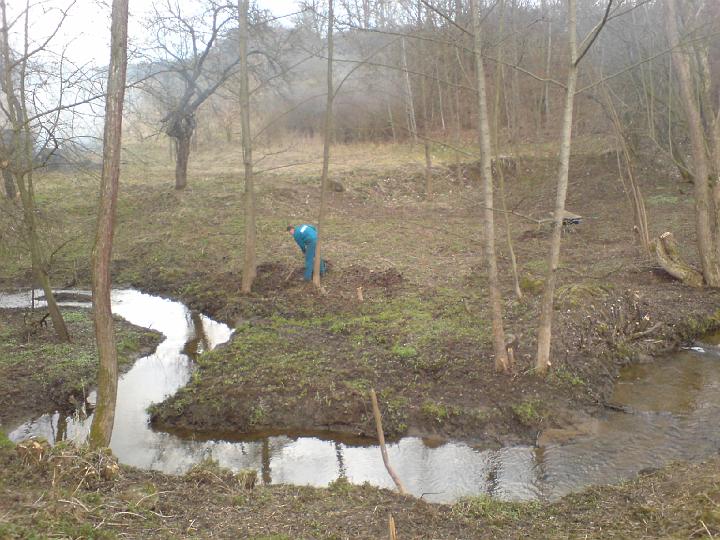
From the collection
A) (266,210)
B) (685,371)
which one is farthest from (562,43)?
(685,371)

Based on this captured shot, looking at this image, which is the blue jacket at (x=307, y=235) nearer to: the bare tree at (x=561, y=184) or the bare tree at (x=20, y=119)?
the bare tree at (x=20, y=119)

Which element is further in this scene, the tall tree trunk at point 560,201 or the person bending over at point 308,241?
the person bending over at point 308,241


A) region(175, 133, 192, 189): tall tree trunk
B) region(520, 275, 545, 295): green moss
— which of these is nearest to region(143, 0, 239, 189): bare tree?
region(175, 133, 192, 189): tall tree trunk

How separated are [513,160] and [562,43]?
5.52 metres

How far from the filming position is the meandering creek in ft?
24.5

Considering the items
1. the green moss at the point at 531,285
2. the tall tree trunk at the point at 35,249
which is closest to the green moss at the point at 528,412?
the green moss at the point at 531,285

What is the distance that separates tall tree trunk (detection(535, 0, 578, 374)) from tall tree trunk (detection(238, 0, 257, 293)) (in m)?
7.20

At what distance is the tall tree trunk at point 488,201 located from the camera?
8.42 metres

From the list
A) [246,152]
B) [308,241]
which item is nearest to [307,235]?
[308,241]

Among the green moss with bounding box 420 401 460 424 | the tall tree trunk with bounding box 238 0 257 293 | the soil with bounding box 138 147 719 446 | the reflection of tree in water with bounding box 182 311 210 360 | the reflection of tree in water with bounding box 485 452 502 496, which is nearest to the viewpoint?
the reflection of tree in water with bounding box 485 452 502 496

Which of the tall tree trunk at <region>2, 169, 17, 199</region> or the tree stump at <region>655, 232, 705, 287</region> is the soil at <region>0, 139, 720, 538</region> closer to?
the tree stump at <region>655, 232, 705, 287</region>

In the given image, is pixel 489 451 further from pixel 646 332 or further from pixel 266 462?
pixel 646 332

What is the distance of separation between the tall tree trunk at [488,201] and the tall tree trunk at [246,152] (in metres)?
6.23

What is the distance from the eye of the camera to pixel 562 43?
28.4m
